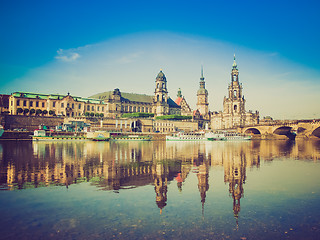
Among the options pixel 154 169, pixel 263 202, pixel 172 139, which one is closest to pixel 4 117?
pixel 172 139

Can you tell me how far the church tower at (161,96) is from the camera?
131 meters

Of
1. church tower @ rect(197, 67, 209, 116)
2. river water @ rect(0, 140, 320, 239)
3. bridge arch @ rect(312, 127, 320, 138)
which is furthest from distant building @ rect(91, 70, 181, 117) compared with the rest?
river water @ rect(0, 140, 320, 239)

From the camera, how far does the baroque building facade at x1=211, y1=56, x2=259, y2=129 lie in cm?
13644

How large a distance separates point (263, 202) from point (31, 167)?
60.1 ft

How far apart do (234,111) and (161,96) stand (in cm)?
4060

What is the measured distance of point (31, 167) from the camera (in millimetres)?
21797

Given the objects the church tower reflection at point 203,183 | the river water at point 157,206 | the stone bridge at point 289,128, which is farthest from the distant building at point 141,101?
the river water at point 157,206

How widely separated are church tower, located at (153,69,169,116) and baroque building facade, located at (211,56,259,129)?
33.8m

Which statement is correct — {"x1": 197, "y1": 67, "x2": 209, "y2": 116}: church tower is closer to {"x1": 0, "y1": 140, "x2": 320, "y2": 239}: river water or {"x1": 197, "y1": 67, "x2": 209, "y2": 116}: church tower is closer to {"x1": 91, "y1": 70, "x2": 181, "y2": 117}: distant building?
{"x1": 91, "y1": 70, "x2": 181, "y2": 117}: distant building

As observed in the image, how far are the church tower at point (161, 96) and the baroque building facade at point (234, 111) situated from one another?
111 ft

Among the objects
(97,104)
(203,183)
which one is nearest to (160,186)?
(203,183)

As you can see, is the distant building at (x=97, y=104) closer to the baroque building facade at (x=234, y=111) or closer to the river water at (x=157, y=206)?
the baroque building facade at (x=234, y=111)

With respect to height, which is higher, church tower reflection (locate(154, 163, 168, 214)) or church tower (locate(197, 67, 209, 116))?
church tower (locate(197, 67, 209, 116))

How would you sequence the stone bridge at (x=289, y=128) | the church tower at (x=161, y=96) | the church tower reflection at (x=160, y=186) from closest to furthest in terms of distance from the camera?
the church tower reflection at (x=160, y=186)
the stone bridge at (x=289, y=128)
the church tower at (x=161, y=96)
